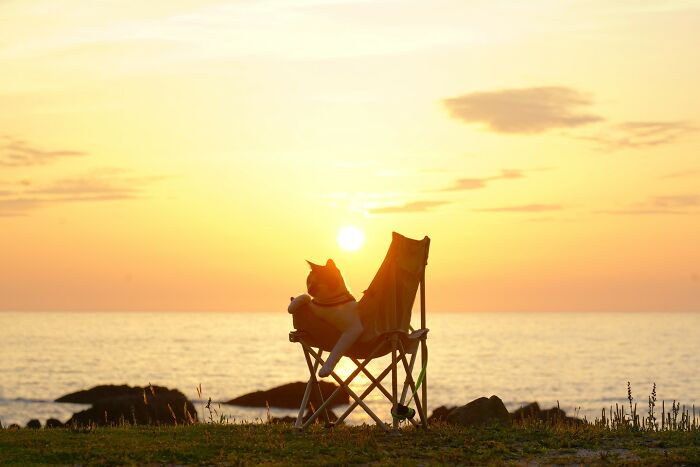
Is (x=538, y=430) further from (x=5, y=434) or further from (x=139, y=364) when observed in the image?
(x=139, y=364)

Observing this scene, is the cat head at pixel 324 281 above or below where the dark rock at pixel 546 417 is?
above

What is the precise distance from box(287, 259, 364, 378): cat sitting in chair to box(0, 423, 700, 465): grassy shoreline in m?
1.10

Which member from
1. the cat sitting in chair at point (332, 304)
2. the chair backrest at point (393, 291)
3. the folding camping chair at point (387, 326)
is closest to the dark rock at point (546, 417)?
the folding camping chair at point (387, 326)

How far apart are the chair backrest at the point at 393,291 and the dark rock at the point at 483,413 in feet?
7.08

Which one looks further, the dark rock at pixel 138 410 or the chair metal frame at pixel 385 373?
the dark rock at pixel 138 410

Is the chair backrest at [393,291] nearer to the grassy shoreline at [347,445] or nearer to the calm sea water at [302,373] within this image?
the grassy shoreline at [347,445]

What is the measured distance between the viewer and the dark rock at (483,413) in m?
13.7

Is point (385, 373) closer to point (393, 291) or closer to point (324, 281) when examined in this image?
point (393, 291)

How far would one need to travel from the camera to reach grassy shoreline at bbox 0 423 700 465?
33.1 ft

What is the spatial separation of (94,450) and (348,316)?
3.49m

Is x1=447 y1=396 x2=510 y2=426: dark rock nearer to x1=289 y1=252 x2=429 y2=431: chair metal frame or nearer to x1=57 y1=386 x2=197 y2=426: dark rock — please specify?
x1=289 y1=252 x2=429 y2=431: chair metal frame

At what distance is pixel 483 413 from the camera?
45.3ft

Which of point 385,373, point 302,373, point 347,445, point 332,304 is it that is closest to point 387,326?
point 385,373

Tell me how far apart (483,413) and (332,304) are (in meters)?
3.03
